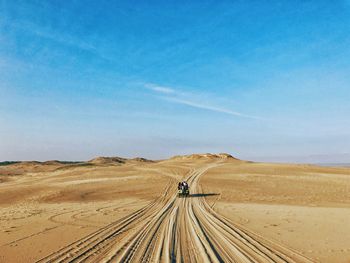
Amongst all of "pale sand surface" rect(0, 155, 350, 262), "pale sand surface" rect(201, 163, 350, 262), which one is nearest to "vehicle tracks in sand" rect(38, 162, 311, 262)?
"pale sand surface" rect(0, 155, 350, 262)

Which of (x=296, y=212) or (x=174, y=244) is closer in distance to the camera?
(x=174, y=244)

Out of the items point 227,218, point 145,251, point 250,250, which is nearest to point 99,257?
point 145,251

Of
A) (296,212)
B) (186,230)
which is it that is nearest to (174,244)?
(186,230)

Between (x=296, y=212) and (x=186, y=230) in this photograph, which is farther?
(x=296, y=212)

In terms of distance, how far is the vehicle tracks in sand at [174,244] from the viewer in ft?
32.9

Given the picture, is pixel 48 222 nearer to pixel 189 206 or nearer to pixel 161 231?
pixel 161 231

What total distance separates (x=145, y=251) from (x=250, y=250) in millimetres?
3654

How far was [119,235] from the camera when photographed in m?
13.3

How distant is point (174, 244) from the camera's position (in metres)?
11.6

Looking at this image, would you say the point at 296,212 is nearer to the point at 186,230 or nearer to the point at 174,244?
the point at 186,230

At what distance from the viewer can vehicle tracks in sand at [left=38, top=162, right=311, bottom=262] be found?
32.9 feet

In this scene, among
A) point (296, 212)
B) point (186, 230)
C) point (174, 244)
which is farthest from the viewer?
point (296, 212)

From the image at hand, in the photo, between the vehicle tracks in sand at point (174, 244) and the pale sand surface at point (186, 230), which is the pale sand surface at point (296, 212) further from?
the vehicle tracks in sand at point (174, 244)

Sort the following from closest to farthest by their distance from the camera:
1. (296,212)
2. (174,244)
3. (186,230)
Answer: (174,244) < (186,230) < (296,212)
